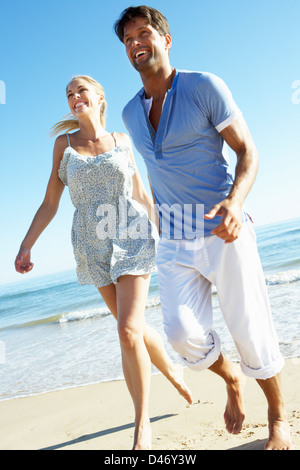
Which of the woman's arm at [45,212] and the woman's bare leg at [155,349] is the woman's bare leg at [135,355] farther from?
the woman's arm at [45,212]

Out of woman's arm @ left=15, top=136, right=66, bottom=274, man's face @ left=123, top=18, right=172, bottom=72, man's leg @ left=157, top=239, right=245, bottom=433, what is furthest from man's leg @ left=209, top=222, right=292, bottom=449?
woman's arm @ left=15, top=136, right=66, bottom=274

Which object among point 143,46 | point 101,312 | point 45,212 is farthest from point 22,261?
point 101,312

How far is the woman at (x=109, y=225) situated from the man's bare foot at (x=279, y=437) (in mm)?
715

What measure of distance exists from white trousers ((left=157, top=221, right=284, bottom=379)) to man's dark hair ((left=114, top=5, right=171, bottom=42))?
130 centimetres

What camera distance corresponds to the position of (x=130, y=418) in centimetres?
368

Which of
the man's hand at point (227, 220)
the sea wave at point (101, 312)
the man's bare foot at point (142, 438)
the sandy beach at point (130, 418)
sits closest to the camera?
the man's hand at point (227, 220)

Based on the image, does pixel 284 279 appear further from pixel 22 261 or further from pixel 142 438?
pixel 142 438

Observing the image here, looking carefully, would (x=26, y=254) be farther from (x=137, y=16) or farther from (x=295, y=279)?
(x=295, y=279)

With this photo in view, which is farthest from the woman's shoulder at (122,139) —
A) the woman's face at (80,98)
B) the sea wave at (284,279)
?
the sea wave at (284,279)

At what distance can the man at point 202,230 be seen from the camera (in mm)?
2436

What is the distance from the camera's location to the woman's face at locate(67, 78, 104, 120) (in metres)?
3.38

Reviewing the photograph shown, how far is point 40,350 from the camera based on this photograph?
7.69 meters
